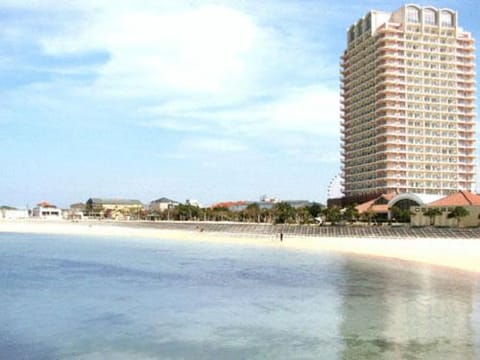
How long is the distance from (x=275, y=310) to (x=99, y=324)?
24.0 feet

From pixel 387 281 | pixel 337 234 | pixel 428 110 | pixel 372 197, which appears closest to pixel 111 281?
pixel 387 281

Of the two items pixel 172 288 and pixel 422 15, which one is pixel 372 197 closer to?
pixel 422 15

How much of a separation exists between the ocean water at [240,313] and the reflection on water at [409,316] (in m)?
0.04

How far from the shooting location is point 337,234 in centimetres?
7269

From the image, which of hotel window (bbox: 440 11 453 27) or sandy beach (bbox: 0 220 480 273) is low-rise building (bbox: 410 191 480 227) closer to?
sandy beach (bbox: 0 220 480 273)

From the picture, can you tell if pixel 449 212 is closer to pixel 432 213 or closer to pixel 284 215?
pixel 432 213

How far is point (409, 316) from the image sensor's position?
2162 centimetres

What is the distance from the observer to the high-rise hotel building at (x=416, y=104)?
125m

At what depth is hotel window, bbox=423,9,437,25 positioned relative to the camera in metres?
132

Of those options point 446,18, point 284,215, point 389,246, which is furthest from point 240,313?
point 446,18

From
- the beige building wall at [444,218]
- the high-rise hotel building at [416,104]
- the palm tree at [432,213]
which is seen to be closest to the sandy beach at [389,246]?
the palm tree at [432,213]

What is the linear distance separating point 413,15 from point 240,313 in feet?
411

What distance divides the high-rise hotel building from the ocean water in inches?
3509

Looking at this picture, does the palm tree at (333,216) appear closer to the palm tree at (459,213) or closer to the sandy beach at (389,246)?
the sandy beach at (389,246)
